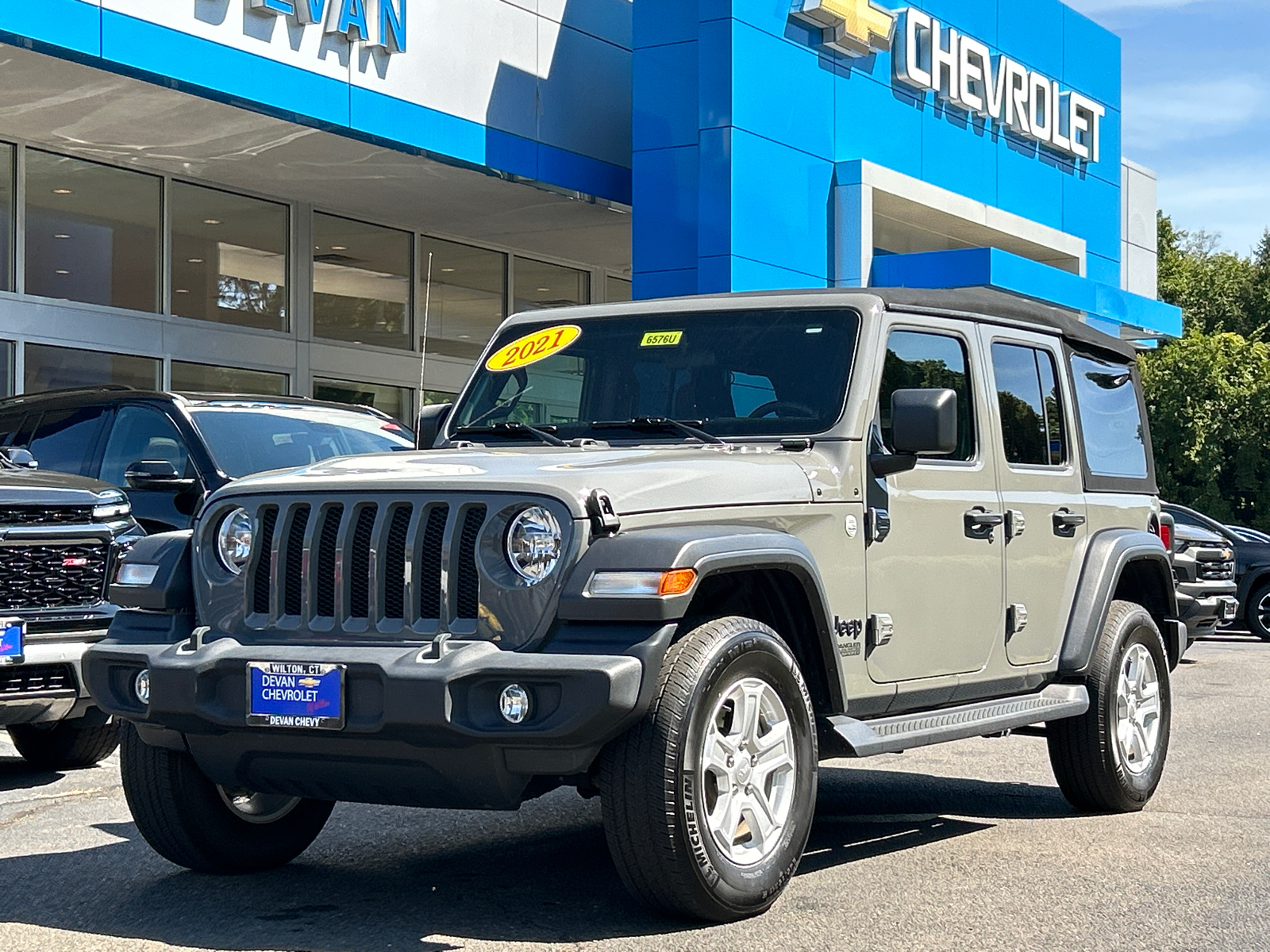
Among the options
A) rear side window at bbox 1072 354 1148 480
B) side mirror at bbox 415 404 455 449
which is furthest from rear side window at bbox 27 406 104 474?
rear side window at bbox 1072 354 1148 480

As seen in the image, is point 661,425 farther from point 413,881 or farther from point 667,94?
point 667,94

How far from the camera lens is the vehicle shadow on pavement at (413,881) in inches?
198

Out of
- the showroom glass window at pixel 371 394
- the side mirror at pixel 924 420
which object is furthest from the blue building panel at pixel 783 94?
the side mirror at pixel 924 420

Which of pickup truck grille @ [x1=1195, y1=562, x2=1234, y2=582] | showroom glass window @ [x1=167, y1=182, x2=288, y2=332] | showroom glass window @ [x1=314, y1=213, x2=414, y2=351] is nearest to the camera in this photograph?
pickup truck grille @ [x1=1195, y1=562, x2=1234, y2=582]

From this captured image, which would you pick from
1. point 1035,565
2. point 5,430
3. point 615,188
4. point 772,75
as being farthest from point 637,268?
point 1035,565

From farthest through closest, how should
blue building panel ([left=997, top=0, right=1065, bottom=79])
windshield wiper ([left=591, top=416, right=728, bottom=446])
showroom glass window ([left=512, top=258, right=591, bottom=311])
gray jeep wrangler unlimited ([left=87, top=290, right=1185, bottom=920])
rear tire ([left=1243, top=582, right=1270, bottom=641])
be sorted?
1. blue building panel ([left=997, top=0, right=1065, bottom=79])
2. showroom glass window ([left=512, top=258, right=591, bottom=311])
3. rear tire ([left=1243, top=582, right=1270, bottom=641])
4. windshield wiper ([left=591, top=416, right=728, bottom=446])
5. gray jeep wrangler unlimited ([left=87, top=290, right=1185, bottom=920])

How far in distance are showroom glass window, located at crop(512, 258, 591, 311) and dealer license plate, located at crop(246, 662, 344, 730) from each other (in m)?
19.9

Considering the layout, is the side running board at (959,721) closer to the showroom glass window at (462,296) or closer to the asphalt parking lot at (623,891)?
the asphalt parking lot at (623,891)

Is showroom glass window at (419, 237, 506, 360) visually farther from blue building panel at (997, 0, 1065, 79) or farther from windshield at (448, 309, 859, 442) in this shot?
windshield at (448, 309, 859, 442)

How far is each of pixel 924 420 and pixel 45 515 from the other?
426 centimetres

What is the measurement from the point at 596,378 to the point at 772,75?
15.2 meters

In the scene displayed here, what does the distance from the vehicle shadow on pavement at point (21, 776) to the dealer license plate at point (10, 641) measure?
87 centimetres

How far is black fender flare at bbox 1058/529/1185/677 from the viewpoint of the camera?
7043 millimetres

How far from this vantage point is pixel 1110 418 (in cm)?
786
